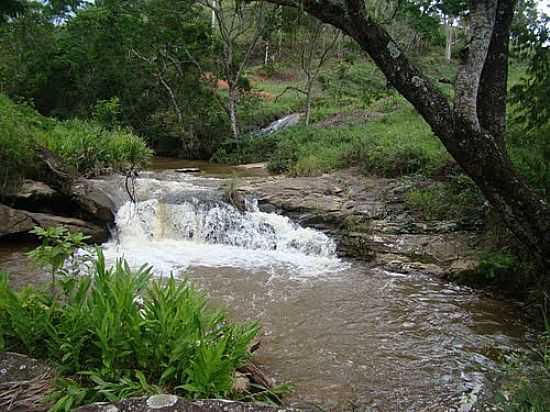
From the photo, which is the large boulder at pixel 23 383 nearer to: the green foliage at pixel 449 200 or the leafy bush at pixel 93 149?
the green foliage at pixel 449 200

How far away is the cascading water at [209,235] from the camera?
27.8 ft

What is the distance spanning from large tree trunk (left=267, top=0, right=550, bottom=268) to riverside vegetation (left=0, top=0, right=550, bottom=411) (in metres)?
0.29

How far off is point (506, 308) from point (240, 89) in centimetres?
1857

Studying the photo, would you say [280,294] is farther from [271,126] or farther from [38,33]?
[38,33]

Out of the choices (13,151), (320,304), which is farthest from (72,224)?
(320,304)

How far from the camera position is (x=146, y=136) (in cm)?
2148

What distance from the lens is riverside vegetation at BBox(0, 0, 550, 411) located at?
3197 mm

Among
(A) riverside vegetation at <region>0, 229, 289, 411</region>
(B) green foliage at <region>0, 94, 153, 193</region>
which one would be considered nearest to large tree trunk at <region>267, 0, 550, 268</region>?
(A) riverside vegetation at <region>0, 229, 289, 411</region>

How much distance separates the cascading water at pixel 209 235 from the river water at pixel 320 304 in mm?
20

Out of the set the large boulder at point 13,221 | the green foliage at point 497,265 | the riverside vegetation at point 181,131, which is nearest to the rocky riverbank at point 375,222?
the green foliage at point 497,265

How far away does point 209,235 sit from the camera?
9.44m

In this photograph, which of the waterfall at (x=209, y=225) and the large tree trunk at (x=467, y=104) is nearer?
the large tree trunk at (x=467, y=104)

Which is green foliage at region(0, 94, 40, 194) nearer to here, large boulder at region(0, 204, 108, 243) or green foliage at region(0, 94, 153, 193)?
green foliage at region(0, 94, 153, 193)

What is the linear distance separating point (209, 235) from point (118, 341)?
251 inches
